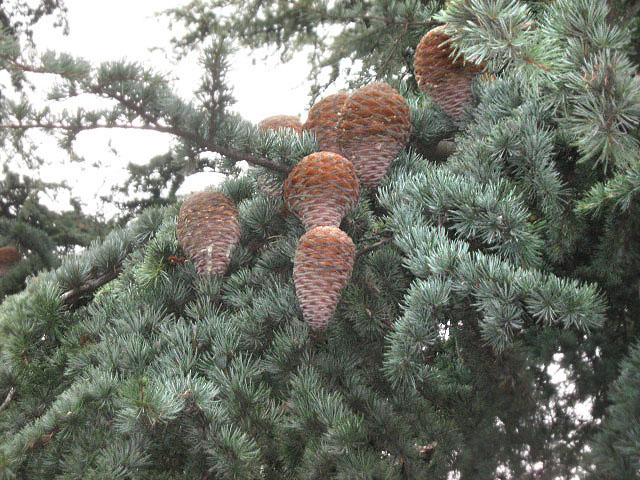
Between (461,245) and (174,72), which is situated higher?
(174,72)

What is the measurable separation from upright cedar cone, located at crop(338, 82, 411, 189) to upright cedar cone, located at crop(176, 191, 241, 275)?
23 cm

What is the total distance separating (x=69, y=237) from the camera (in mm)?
2479

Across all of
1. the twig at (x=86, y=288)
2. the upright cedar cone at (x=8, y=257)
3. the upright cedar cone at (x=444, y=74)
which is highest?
the upright cedar cone at (x=444, y=74)

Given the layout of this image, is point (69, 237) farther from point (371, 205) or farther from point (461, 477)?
point (461, 477)

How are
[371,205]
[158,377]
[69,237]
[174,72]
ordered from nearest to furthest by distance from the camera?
[158,377]
[174,72]
[371,205]
[69,237]

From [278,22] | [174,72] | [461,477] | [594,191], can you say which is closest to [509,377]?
[461,477]

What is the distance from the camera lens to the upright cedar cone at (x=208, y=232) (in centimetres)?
96

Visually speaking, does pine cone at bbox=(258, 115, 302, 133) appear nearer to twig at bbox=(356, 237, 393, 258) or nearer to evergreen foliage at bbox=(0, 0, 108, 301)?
twig at bbox=(356, 237, 393, 258)

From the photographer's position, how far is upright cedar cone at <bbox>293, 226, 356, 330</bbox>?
80 cm

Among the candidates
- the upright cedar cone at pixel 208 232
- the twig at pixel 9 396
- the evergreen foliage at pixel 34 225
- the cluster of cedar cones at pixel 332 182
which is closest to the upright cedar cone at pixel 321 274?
the cluster of cedar cones at pixel 332 182

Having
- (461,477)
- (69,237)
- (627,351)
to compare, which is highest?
(627,351)

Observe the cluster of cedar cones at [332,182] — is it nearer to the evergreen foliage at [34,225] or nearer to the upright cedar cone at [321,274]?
the upright cedar cone at [321,274]

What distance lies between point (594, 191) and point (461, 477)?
1.42ft

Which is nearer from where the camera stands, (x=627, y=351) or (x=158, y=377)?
(x=627, y=351)
